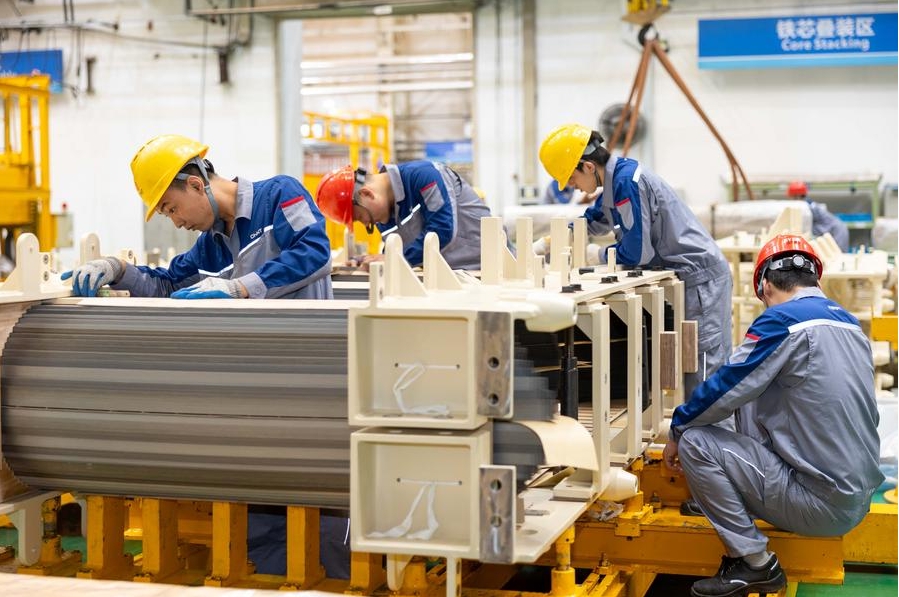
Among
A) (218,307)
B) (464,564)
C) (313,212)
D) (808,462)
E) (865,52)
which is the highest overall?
(865,52)

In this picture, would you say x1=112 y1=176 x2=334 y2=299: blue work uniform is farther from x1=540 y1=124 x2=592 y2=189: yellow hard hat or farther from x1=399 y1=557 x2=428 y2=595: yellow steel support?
x1=540 y1=124 x2=592 y2=189: yellow hard hat

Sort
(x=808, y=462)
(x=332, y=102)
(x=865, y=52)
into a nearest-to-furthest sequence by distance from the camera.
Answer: (x=808, y=462) → (x=865, y=52) → (x=332, y=102)

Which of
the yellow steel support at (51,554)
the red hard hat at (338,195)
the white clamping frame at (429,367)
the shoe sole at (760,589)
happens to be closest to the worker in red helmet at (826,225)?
the red hard hat at (338,195)

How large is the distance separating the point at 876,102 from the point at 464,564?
987 cm

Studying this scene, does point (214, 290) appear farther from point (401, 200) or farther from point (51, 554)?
point (401, 200)

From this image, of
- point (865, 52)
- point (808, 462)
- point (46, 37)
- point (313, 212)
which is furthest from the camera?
point (46, 37)

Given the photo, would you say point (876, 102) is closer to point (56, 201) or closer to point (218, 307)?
point (56, 201)

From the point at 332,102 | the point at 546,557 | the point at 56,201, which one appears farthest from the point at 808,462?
the point at 332,102

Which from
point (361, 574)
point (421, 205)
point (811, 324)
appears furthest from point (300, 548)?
point (421, 205)

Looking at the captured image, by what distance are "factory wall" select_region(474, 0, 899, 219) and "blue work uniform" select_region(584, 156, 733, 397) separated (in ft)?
24.3

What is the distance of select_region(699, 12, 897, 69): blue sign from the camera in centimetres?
1140

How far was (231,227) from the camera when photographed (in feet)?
11.0

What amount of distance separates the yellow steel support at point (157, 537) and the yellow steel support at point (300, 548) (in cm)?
35

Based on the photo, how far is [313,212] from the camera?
3318 mm
